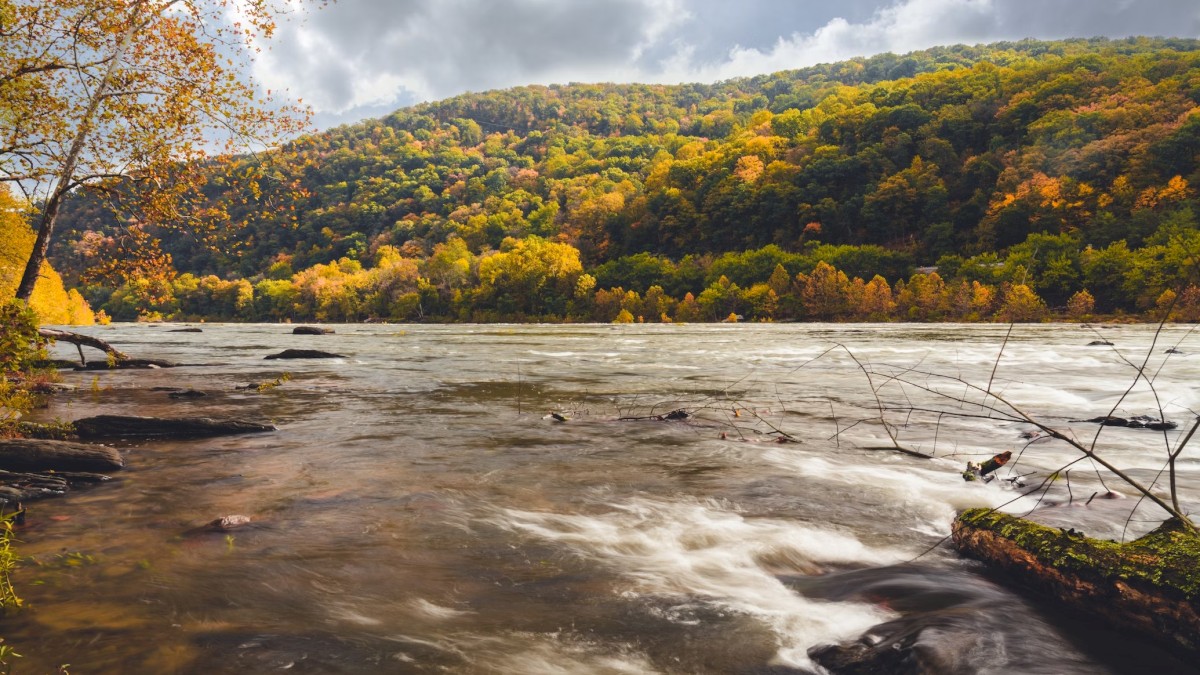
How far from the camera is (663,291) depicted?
10706cm

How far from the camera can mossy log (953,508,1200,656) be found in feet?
11.8

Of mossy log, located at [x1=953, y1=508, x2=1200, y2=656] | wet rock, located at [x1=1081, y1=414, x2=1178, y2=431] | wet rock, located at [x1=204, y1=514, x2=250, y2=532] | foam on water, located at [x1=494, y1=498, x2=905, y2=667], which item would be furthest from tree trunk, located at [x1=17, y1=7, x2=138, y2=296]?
wet rock, located at [x1=1081, y1=414, x2=1178, y2=431]

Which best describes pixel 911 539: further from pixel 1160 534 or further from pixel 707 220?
pixel 707 220

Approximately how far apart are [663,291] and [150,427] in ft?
323

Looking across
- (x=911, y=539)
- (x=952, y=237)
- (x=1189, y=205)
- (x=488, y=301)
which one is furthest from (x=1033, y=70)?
(x=911, y=539)

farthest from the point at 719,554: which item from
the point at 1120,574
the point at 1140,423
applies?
the point at 1140,423

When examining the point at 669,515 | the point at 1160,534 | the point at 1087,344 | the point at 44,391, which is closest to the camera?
the point at 1160,534

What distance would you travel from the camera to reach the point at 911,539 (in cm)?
631

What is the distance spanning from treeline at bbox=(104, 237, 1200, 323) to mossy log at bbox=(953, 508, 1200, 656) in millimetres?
54741

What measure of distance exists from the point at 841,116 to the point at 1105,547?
157 m

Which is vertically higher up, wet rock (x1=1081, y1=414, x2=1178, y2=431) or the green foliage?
the green foliage

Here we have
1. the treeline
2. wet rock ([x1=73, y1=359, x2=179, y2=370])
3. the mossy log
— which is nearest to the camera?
the mossy log

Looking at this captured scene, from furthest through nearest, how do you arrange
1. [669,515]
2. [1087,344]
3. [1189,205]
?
[1189,205]
[1087,344]
[669,515]

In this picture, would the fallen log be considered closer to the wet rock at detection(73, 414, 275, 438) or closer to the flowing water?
the flowing water
